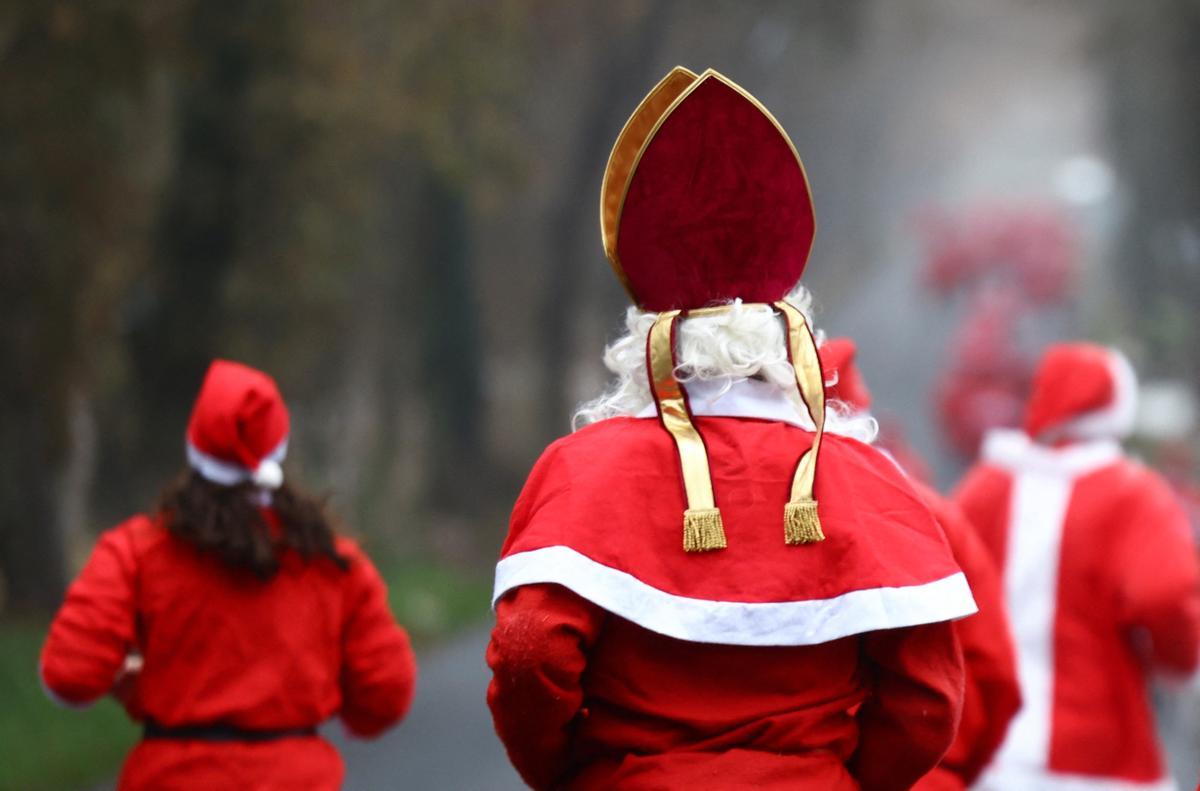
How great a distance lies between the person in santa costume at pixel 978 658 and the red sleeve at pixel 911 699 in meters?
0.92

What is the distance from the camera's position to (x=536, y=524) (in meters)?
3.17

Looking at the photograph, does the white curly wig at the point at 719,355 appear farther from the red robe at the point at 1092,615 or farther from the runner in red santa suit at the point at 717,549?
the red robe at the point at 1092,615

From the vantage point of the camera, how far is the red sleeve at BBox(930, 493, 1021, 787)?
4.22 meters

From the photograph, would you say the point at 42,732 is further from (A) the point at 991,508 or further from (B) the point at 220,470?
(A) the point at 991,508

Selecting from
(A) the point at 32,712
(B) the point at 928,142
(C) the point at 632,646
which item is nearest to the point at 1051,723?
(C) the point at 632,646

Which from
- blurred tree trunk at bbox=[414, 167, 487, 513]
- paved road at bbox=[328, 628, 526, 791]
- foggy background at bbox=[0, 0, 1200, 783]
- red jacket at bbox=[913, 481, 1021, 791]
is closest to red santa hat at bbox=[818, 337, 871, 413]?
red jacket at bbox=[913, 481, 1021, 791]

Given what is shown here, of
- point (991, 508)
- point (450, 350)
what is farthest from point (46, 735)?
point (450, 350)

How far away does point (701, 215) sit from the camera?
10.8 ft

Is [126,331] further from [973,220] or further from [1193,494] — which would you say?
[973,220]

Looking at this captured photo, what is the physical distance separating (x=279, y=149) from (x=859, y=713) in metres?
13.0

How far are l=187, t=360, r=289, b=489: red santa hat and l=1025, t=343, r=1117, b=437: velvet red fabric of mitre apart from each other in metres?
2.46

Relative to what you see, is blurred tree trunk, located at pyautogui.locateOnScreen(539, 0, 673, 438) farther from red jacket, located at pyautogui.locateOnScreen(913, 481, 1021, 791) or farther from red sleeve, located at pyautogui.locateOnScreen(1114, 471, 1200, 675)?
red jacket, located at pyautogui.locateOnScreen(913, 481, 1021, 791)

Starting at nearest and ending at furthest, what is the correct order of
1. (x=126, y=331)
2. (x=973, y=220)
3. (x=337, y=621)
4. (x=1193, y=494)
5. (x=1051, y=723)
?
(x=337, y=621)
(x=1051, y=723)
(x=1193, y=494)
(x=126, y=331)
(x=973, y=220)

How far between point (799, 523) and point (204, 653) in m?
1.97
